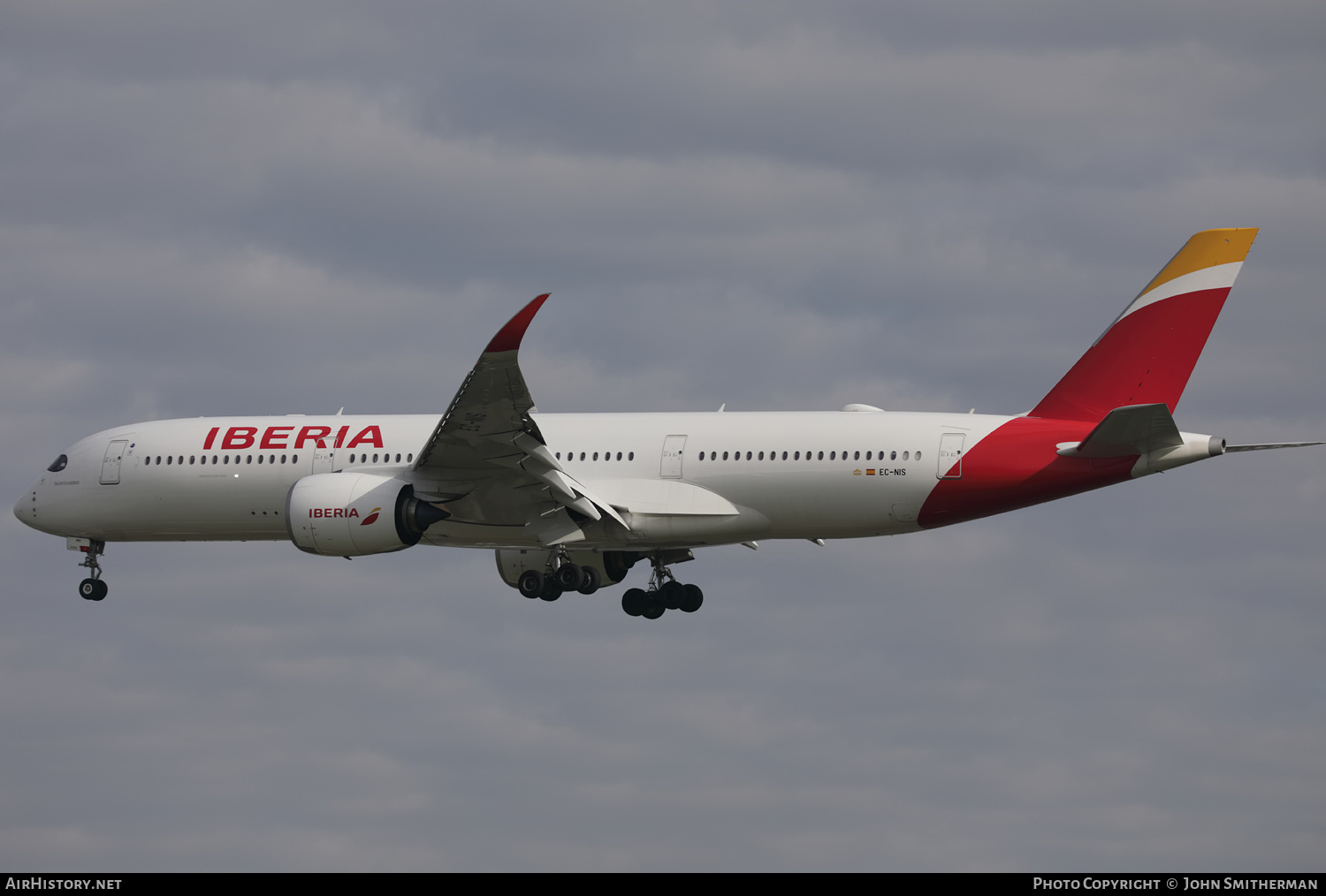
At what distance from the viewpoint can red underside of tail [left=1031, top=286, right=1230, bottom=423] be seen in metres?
31.7

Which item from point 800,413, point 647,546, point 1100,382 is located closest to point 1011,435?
point 1100,382

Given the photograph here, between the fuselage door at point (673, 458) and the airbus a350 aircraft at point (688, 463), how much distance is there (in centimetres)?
4

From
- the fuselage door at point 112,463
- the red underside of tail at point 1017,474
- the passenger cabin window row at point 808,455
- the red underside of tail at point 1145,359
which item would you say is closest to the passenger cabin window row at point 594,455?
the passenger cabin window row at point 808,455

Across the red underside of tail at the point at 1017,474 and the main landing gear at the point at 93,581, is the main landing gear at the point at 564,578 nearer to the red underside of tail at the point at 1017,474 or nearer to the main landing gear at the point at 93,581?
the red underside of tail at the point at 1017,474

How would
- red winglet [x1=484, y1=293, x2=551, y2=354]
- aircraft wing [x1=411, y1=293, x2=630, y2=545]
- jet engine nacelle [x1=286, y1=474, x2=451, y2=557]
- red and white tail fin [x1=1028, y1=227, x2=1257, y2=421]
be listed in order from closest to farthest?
red winglet [x1=484, y1=293, x2=551, y2=354]
aircraft wing [x1=411, y1=293, x2=630, y2=545]
red and white tail fin [x1=1028, y1=227, x2=1257, y2=421]
jet engine nacelle [x1=286, y1=474, x2=451, y2=557]

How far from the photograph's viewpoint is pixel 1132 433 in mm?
29812

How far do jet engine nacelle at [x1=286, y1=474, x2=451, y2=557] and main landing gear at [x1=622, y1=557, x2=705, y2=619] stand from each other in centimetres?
689

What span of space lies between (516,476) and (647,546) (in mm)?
3542

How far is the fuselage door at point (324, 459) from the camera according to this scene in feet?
119

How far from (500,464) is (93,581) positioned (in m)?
13.1

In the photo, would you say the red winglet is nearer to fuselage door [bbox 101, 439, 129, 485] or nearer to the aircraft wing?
the aircraft wing

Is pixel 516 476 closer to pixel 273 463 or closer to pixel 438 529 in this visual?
pixel 438 529

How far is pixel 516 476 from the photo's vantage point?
109 ft

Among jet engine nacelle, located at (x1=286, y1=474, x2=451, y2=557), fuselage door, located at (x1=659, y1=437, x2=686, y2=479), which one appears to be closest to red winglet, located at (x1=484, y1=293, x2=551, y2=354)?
jet engine nacelle, located at (x1=286, y1=474, x2=451, y2=557)
